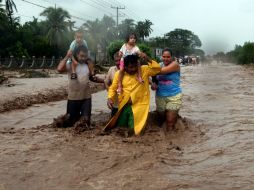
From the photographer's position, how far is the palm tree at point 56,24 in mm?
67250

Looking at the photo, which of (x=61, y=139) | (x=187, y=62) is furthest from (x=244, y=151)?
(x=187, y=62)

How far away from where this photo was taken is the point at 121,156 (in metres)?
6.47

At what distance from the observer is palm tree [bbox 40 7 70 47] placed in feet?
221

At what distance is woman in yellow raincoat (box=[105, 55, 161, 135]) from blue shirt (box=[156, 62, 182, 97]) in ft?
1.18

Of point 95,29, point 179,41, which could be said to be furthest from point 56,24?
point 179,41

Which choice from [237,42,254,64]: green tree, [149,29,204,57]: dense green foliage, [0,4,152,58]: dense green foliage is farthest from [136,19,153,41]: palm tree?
[237,42,254,64]: green tree

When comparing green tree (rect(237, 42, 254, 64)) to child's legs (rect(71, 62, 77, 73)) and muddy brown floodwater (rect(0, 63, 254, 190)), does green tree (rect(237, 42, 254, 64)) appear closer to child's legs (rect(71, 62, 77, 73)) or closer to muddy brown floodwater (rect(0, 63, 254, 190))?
muddy brown floodwater (rect(0, 63, 254, 190))

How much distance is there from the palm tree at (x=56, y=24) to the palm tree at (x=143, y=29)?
20.9 metres

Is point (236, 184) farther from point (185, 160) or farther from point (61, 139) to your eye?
point (61, 139)

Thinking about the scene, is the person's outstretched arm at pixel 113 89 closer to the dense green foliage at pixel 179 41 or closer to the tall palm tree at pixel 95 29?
the tall palm tree at pixel 95 29

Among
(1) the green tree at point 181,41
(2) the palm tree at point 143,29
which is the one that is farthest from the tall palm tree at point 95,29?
(1) the green tree at point 181,41

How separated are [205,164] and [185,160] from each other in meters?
0.36

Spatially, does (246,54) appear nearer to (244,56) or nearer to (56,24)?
(244,56)

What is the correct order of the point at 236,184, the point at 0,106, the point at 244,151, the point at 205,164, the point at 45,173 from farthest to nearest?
the point at 0,106 < the point at 244,151 < the point at 205,164 < the point at 45,173 < the point at 236,184
